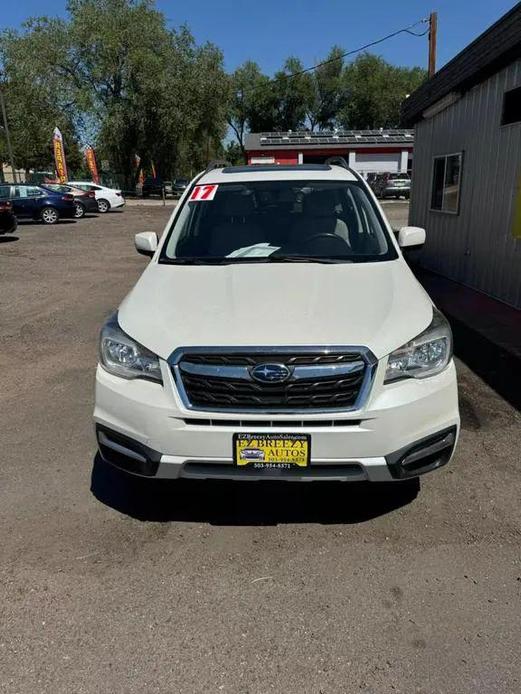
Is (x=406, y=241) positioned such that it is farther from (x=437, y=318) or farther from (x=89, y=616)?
(x=89, y=616)

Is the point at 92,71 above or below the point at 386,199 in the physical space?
above

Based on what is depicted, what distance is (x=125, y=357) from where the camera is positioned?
112 inches

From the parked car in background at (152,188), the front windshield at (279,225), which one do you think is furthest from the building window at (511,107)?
the parked car in background at (152,188)

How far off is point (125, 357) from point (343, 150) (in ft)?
151

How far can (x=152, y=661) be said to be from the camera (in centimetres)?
224

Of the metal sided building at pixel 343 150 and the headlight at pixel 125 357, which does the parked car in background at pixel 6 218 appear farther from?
the metal sided building at pixel 343 150

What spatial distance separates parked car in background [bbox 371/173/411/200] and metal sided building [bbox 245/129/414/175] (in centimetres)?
823

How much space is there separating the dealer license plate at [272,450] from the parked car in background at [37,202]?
22307mm

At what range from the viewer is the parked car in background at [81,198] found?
25327 mm

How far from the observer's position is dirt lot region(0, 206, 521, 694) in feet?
7.20

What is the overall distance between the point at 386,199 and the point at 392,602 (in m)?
36.7

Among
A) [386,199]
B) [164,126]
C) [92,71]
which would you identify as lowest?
[386,199]

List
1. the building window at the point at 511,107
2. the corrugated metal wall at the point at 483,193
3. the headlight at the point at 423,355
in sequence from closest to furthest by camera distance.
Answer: the headlight at the point at 423,355 → the building window at the point at 511,107 → the corrugated metal wall at the point at 483,193

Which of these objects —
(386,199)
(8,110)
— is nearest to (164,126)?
(8,110)
